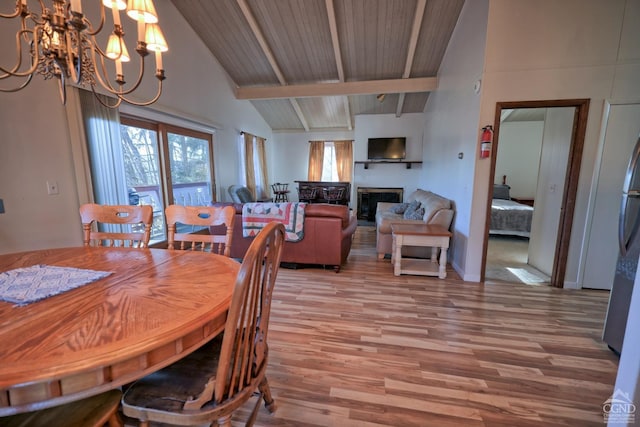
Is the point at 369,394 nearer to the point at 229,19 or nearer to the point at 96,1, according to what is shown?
the point at 96,1

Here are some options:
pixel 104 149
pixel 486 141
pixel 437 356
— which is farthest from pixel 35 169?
pixel 486 141

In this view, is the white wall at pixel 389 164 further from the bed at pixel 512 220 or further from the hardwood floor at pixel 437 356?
the hardwood floor at pixel 437 356

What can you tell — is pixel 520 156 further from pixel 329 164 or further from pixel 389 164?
pixel 329 164

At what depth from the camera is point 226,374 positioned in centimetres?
83

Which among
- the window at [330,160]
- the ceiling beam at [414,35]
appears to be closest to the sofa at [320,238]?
the ceiling beam at [414,35]

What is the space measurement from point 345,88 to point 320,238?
12.4 ft

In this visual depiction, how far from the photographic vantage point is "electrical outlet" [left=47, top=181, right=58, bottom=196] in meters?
2.45

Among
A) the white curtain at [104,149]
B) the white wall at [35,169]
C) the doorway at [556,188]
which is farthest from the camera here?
the white curtain at [104,149]

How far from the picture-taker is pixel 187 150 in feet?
15.2

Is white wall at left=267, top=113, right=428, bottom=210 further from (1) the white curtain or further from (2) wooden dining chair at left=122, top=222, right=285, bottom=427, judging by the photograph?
(2) wooden dining chair at left=122, top=222, right=285, bottom=427

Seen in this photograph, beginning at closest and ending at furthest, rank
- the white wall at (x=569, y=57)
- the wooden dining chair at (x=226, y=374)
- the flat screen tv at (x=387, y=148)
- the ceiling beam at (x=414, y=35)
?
the wooden dining chair at (x=226, y=374)
the white wall at (x=569, y=57)
the ceiling beam at (x=414, y=35)
the flat screen tv at (x=387, y=148)

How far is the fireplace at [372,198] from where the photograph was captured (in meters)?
6.98

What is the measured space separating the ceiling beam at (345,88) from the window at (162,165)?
167 cm

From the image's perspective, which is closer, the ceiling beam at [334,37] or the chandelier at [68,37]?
the chandelier at [68,37]
